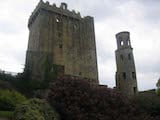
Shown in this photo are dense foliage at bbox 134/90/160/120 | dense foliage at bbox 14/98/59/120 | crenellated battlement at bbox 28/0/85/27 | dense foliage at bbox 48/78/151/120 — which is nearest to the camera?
dense foliage at bbox 14/98/59/120

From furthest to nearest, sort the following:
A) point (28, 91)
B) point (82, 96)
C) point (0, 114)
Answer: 1. point (28, 91)
2. point (82, 96)
3. point (0, 114)

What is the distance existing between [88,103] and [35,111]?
4474 mm

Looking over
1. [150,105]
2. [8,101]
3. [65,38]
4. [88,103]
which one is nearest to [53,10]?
[65,38]

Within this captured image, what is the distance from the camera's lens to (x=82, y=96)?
1883 centimetres

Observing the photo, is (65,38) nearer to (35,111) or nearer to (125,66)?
(125,66)

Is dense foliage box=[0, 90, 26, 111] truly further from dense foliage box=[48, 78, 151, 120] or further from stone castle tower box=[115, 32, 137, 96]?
stone castle tower box=[115, 32, 137, 96]

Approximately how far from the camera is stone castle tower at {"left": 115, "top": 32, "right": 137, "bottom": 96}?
1649 inches

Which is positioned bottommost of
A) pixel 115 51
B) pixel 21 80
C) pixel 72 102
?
pixel 72 102

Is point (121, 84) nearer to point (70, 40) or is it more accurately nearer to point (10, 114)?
point (70, 40)

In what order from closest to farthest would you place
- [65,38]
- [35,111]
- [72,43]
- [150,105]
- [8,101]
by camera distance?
1. [35,111]
2. [8,101]
3. [150,105]
4. [65,38]
5. [72,43]

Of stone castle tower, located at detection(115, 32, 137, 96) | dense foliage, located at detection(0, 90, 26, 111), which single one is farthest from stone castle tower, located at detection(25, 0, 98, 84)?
dense foliage, located at detection(0, 90, 26, 111)

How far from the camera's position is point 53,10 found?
4184 centimetres

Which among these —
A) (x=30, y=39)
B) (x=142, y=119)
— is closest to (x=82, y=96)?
(x=142, y=119)

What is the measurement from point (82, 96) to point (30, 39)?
26152 millimetres
